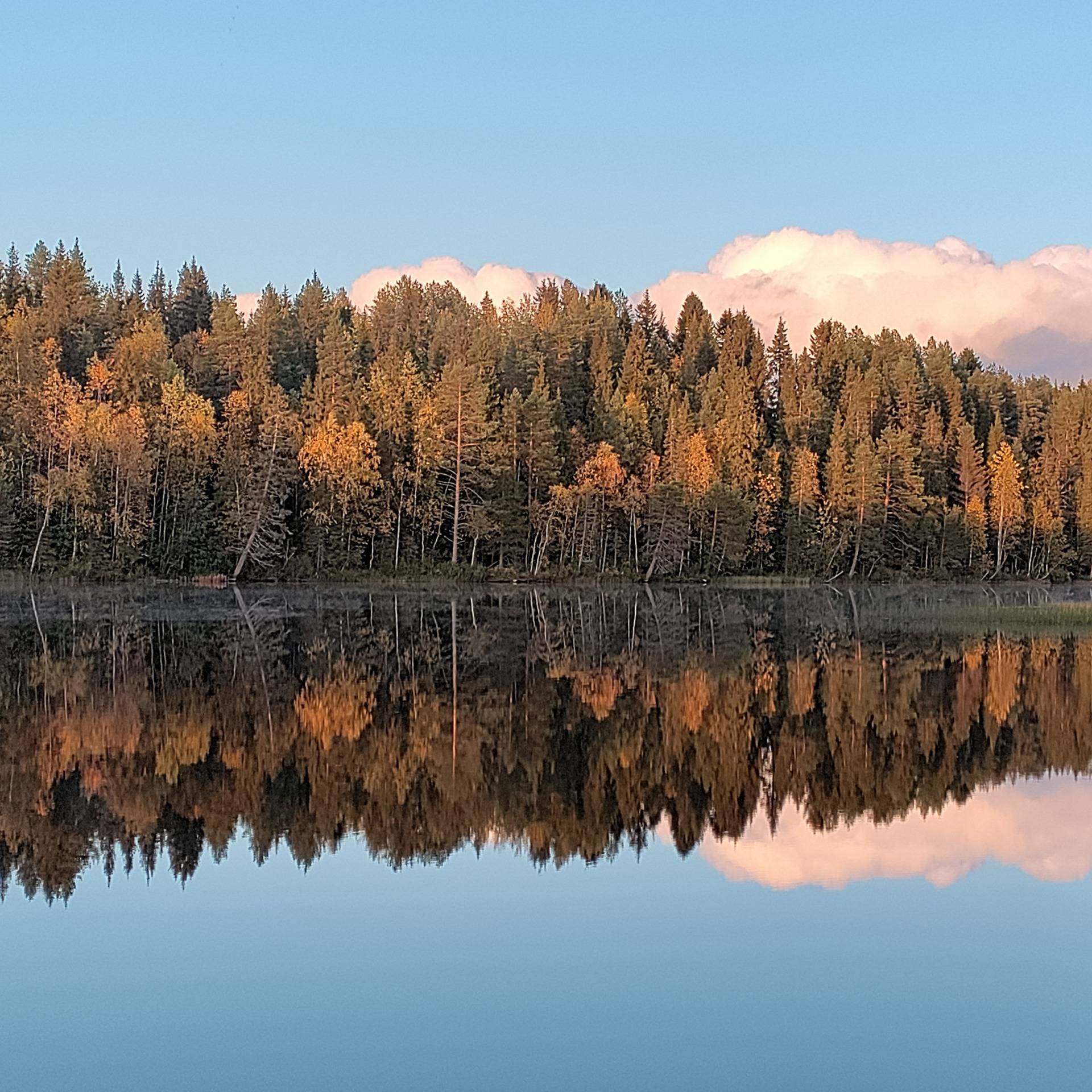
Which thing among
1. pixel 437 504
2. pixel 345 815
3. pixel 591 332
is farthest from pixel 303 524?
pixel 345 815

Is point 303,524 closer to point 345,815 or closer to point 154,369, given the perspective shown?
point 154,369

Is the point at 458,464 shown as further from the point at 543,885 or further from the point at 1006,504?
the point at 543,885

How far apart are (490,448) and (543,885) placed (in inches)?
2550

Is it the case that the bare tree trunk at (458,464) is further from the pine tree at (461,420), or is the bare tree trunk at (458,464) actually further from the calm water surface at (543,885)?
the calm water surface at (543,885)

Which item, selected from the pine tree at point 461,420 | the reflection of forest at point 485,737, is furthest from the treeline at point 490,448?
the reflection of forest at point 485,737

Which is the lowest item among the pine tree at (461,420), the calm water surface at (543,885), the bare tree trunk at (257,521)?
the calm water surface at (543,885)

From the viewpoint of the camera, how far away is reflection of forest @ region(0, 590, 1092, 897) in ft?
44.8

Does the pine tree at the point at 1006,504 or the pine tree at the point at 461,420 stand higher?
the pine tree at the point at 461,420

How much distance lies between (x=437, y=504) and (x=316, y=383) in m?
14.4

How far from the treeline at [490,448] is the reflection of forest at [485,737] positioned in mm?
34363

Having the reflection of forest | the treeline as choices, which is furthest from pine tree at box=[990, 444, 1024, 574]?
the reflection of forest

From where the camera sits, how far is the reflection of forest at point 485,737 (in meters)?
13.6

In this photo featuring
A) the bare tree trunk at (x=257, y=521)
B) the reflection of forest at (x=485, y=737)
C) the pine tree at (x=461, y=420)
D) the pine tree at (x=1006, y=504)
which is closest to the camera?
the reflection of forest at (x=485, y=737)

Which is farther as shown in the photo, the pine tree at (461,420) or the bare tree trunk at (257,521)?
the pine tree at (461,420)
